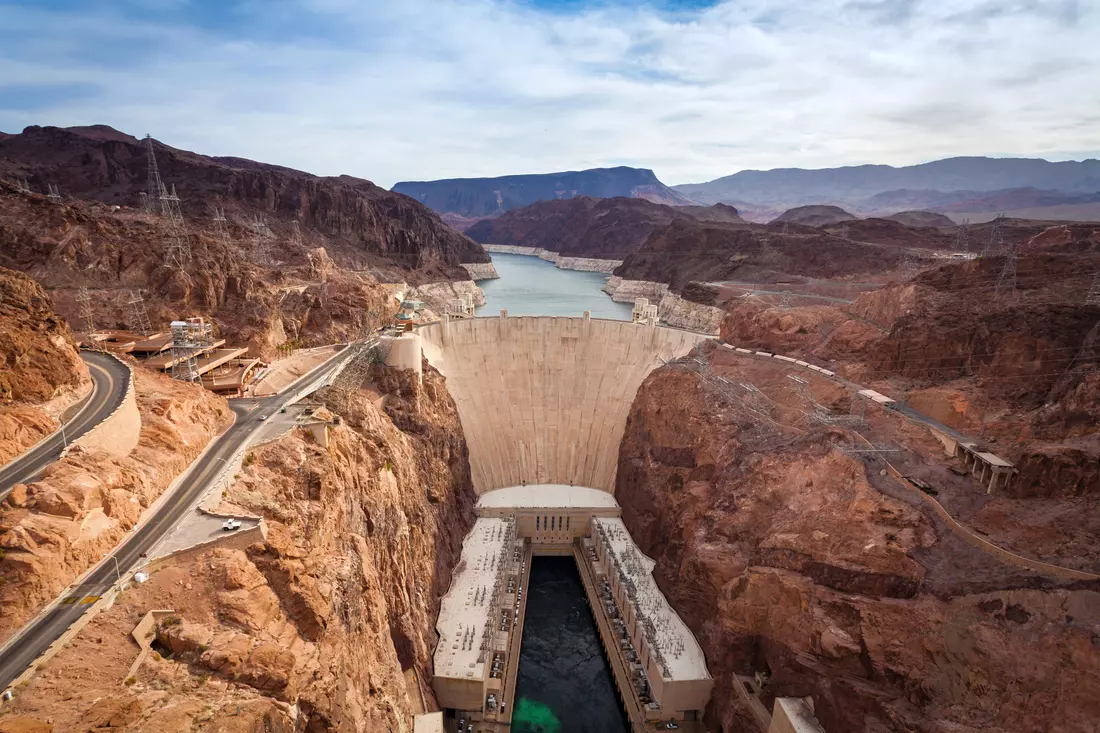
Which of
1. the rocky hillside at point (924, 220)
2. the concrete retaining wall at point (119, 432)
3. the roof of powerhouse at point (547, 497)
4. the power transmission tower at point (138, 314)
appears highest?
the rocky hillside at point (924, 220)

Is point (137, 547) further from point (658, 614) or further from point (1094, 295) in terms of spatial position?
point (1094, 295)

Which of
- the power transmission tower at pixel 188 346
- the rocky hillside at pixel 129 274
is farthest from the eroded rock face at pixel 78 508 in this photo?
the rocky hillside at pixel 129 274

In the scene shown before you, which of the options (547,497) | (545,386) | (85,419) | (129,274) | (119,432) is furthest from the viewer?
(545,386)

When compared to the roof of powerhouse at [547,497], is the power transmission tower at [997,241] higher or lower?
higher

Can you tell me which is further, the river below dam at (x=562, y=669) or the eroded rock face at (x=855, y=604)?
the river below dam at (x=562, y=669)

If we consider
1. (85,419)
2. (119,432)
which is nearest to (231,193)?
(85,419)

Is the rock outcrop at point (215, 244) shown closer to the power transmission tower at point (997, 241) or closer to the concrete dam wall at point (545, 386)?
the concrete dam wall at point (545, 386)
